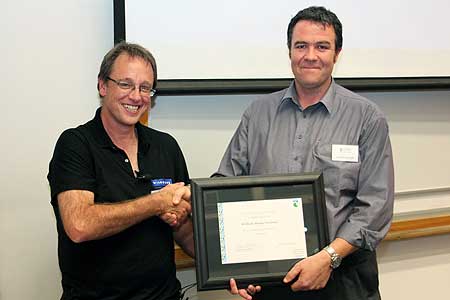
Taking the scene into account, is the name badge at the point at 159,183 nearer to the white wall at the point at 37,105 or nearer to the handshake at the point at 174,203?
the handshake at the point at 174,203

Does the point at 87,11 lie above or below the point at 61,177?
above

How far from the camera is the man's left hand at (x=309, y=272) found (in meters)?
1.46

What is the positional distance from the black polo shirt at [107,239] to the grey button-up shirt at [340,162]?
393 millimetres

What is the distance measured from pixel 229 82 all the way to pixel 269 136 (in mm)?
508

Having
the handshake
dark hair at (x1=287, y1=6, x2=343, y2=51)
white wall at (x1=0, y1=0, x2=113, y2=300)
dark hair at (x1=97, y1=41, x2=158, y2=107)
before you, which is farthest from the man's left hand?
white wall at (x1=0, y1=0, x2=113, y2=300)

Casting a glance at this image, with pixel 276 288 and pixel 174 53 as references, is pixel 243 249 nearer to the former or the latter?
pixel 276 288

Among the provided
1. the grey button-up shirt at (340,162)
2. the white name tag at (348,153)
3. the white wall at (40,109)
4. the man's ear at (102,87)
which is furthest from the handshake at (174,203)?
the white wall at (40,109)

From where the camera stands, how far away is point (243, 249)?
1.49m

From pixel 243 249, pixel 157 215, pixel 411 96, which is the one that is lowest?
pixel 243 249

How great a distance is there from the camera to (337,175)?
1.55 m

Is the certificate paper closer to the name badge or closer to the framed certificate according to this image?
the framed certificate

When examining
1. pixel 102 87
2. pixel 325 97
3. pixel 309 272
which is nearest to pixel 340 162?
pixel 325 97

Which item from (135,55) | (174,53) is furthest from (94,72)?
(135,55)

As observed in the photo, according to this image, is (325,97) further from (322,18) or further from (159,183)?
(159,183)
